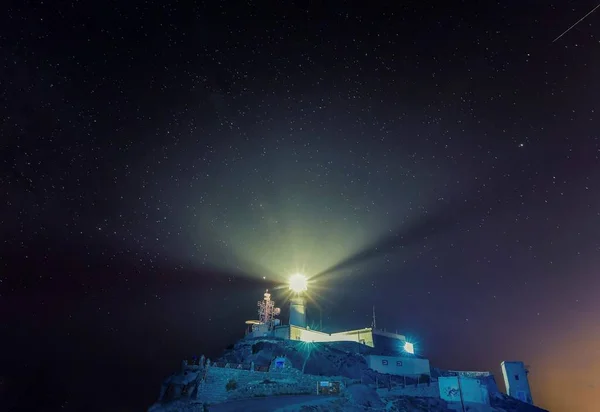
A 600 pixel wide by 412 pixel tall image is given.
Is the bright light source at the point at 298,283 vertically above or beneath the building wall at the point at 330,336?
above

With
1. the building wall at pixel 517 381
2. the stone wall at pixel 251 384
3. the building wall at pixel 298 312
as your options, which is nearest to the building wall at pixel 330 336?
A: the building wall at pixel 298 312

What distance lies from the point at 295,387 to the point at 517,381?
42.9 m

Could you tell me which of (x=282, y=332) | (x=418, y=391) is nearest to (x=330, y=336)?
(x=282, y=332)

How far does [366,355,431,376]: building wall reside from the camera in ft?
210

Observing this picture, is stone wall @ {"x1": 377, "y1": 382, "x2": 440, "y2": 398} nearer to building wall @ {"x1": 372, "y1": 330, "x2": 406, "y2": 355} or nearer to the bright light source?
building wall @ {"x1": 372, "y1": 330, "x2": 406, "y2": 355}

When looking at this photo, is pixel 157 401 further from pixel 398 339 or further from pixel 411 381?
pixel 398 339

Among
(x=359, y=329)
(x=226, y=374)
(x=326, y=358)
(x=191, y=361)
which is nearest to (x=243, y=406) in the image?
(x=226, y=374)

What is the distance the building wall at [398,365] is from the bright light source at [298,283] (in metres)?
19.1

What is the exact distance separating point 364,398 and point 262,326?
2884 cm

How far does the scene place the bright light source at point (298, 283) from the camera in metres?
78.1

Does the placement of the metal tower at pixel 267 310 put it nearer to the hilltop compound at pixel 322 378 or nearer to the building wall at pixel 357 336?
the hilltop compound at pixel 322 378

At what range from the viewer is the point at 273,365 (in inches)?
2085

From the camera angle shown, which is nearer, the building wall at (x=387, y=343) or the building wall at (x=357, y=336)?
the building wall at (x=387, y=343)

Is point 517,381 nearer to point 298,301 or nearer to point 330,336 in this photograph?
point 330,336
